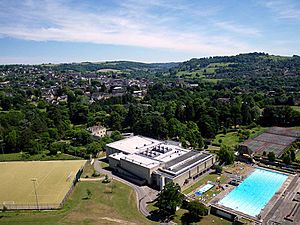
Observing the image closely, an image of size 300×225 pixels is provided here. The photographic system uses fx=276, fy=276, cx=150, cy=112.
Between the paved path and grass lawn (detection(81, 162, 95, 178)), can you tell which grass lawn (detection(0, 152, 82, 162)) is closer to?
grass lawn (detection(81, 162, 95, 178))

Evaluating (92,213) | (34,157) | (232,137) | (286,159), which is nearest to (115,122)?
(34,157)

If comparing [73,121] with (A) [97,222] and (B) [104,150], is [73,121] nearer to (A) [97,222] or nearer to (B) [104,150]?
(B) [104,150]

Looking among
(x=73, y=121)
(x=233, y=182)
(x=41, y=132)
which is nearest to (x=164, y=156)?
(x=233, y=182)

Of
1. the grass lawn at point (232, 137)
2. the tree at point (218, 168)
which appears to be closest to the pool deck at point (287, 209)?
the tree at point (218, 168)

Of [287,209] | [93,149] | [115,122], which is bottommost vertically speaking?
[287,209]

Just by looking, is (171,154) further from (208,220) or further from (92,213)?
(92,213)

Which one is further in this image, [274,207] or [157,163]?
[157,163]

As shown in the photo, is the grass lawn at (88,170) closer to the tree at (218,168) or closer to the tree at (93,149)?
the tree at (93,149)
